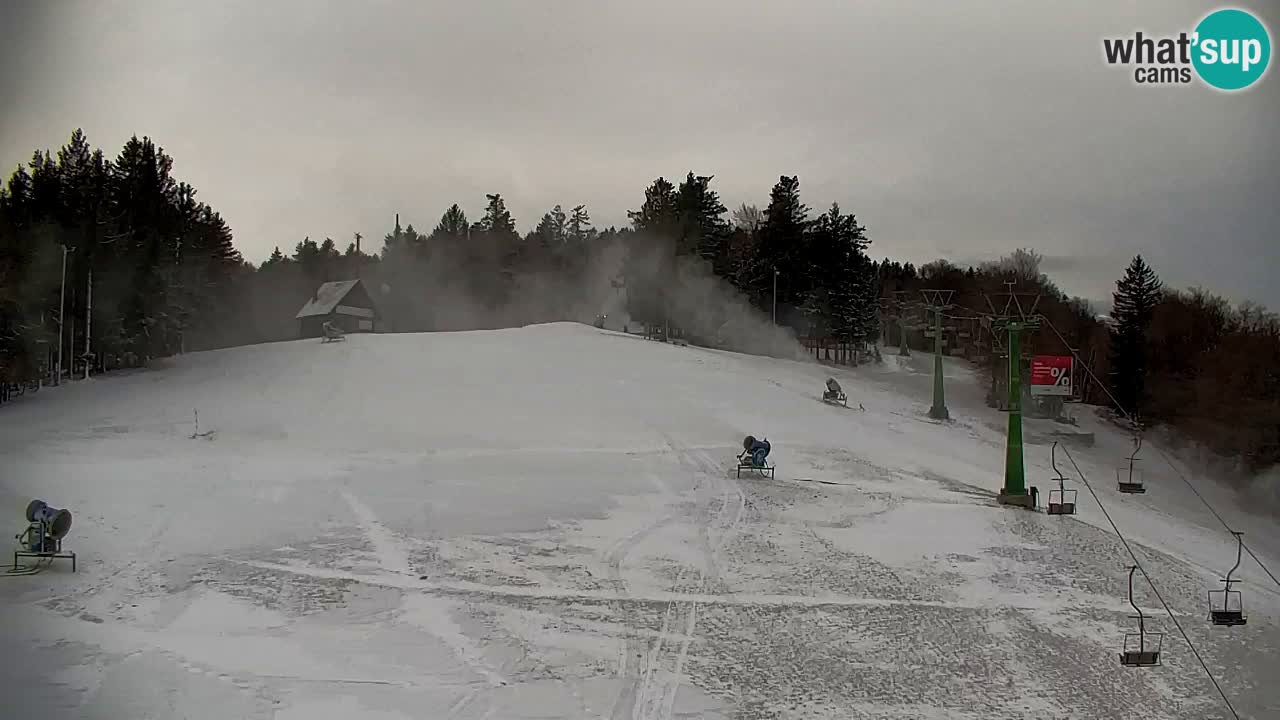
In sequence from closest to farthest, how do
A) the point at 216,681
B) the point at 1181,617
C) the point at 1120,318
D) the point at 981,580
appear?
1. the point at 216,681
2. the point at 1181,617
3. the point at 981,580
4. the point at 1120,318

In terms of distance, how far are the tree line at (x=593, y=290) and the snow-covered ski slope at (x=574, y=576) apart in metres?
5.32

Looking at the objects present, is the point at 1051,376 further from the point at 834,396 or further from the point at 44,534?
the point at 44,534

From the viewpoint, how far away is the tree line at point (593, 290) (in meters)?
30.6

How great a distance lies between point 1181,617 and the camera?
14.9m

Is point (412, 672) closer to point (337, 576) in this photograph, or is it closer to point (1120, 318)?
point (337, 576)

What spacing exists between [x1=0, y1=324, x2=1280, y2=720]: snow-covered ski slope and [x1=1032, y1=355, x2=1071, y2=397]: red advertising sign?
13080 millimetres

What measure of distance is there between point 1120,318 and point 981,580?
38.8 meters

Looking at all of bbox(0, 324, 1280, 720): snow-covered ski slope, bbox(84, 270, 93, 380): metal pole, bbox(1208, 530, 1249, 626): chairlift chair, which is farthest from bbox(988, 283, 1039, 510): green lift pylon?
bbox(84, 270, 93, 380): metal pole

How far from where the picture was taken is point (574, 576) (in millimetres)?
15148

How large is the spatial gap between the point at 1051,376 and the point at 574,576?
1433 inches

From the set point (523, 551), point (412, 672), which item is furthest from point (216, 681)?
point (523, 551)

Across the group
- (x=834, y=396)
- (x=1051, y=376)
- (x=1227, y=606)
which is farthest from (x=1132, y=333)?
(x=1227, y=606)

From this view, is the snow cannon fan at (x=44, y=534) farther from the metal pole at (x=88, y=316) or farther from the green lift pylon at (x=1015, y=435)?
the metal pole at (x=88, y=316)

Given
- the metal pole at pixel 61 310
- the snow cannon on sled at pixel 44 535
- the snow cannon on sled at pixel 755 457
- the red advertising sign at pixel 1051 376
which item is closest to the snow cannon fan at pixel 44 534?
the snow cannon on sled at pixel 44 535
